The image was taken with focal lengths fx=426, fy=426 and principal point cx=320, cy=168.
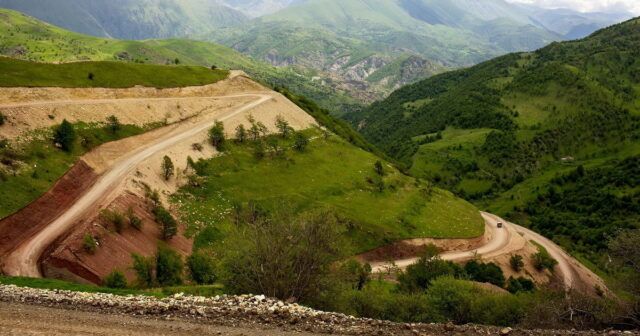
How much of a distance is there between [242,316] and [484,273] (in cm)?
6987

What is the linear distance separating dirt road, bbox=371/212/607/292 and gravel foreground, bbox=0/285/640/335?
54.0 metres

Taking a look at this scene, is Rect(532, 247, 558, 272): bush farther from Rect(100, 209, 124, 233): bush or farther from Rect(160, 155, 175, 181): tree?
Rect(100, 209, 124, 233): bush

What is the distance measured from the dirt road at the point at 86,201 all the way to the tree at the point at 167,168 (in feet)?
14.0

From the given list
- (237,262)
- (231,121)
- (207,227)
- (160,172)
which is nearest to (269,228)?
(237,262)

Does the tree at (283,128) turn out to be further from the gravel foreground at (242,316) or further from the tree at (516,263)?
the gravel foreground at (242,316)

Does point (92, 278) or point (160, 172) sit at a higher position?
point (160, 172)

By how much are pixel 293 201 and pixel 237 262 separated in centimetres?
4725

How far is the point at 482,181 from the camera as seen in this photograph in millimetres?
194500

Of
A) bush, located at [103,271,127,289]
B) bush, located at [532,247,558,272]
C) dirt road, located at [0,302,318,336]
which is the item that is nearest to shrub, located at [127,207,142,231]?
bush, located at [103,271,127,289]

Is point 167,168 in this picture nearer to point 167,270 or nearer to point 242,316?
point 167,270

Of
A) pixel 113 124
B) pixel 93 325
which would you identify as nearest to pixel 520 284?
pixel 93 325

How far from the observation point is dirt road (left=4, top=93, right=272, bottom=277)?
46.5m

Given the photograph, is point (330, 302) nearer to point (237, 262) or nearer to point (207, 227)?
point (237, 262)

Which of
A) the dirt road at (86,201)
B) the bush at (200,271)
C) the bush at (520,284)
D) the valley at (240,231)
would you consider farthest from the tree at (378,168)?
the bush at (200,271)
